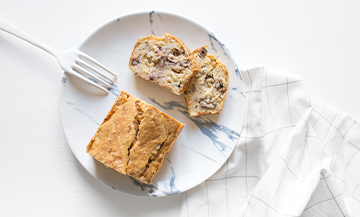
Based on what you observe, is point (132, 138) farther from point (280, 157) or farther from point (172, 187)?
point (280, 157)

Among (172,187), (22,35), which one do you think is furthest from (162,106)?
(22,35)

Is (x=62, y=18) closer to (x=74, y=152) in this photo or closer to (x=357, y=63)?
(x=74, y=152)

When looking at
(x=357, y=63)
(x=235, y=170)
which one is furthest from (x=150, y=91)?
(x=357, y=63)

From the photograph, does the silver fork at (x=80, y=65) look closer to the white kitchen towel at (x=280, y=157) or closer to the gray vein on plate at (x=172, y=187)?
the gray vein on plate at (x=172, y=187)

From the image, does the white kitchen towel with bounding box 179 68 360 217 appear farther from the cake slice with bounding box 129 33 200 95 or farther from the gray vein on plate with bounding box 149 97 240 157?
the cake slice with bounding box 129 33 200 95

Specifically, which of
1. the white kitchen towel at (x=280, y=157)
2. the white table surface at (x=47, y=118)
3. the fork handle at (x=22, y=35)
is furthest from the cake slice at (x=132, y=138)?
the fork handle at (x=22, y=35)

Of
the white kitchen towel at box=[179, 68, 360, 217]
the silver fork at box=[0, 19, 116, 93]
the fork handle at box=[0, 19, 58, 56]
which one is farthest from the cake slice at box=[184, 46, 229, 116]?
the fork handle at box=[0, 19, 58, 56]
